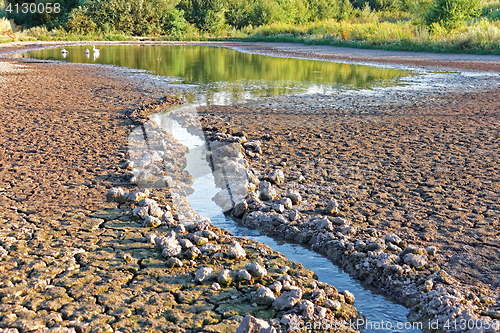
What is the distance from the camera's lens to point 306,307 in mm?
2703

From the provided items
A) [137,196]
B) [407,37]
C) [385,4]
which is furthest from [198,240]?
[385,4]

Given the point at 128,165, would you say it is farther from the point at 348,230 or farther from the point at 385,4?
the point at 385,4

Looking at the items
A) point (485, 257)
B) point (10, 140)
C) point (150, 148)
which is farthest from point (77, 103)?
point (485, 257)

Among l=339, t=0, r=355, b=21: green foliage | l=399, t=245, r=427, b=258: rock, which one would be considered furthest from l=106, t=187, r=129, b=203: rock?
l=339, t=0, r=355, b=21: green foliage

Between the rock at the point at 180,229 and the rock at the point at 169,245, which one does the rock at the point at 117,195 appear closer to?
the rock at the point at 180,229

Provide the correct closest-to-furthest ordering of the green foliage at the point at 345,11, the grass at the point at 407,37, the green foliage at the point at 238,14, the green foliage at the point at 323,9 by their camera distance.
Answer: the grass at the point at 407,37, the green foliage at the point at 345,11, the green foliage at the point at 238,14, the green foliage at the point at 323,9

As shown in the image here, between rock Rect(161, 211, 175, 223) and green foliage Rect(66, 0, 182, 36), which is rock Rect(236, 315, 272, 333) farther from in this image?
green foliage Rect(66, 0, 182, 36)

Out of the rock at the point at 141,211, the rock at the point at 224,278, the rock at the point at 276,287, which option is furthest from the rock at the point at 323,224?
the rock at the point at 141,211

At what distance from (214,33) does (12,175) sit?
41635 millimetres

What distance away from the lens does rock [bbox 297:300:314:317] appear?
2686 millimetres

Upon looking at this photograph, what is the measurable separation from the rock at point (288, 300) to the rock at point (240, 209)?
63.1 inches

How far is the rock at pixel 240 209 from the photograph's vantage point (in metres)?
4.40

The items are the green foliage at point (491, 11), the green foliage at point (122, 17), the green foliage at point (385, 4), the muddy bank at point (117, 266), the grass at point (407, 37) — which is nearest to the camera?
the muddy bank at point (117, 266)

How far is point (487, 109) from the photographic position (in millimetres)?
8867
